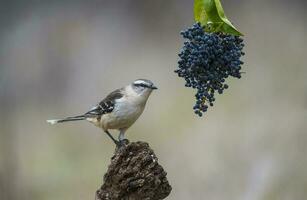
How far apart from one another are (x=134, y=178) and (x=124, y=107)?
1077 millimetres

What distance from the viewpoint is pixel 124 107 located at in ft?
9.79

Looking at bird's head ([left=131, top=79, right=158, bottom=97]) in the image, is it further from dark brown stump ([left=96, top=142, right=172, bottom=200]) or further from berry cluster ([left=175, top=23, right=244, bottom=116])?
berry cluster ([left=175, top=23, right=244, bottom=116])

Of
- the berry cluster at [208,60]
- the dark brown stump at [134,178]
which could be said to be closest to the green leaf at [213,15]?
the berry cluster at [208,60]

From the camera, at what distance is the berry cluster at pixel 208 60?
5.70 ft

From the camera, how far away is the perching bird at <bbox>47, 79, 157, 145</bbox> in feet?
9.73

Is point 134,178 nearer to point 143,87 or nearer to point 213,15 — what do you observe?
point 213,15

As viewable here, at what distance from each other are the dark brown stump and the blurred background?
2029mm

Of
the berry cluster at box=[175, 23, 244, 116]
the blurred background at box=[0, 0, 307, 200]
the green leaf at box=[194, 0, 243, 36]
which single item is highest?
the green leaf at box=[194, 0, 243, 36]

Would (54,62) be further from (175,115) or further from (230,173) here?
(230,173)

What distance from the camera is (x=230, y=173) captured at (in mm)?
4020

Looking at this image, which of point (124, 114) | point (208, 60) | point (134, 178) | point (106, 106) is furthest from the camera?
point (106, 106)

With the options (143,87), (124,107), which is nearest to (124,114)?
(124,107)

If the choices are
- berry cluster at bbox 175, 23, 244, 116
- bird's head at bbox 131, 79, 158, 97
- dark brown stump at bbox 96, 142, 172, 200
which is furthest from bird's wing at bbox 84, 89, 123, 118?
berry cluster at bbox 175, 23, 244, 116

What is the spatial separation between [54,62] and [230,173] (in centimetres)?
121
